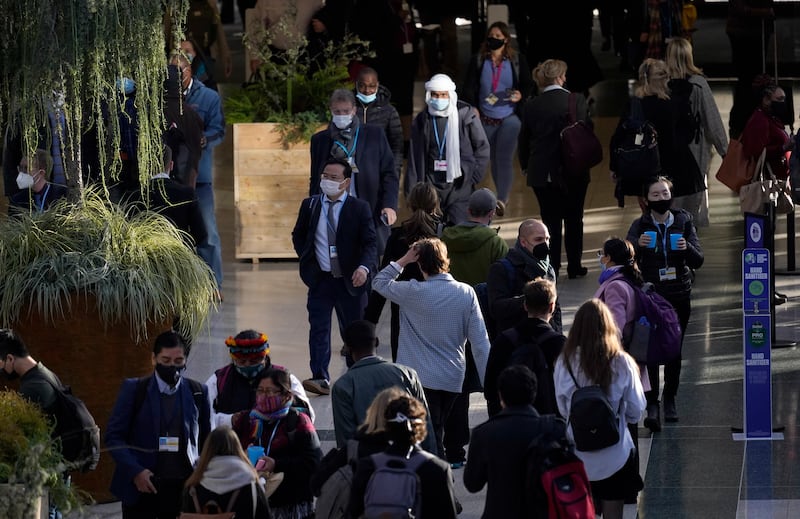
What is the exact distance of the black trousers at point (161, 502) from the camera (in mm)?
8430

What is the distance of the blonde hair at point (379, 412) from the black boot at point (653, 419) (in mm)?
4005

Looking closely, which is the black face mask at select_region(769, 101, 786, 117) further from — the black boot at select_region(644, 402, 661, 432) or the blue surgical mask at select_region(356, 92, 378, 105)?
the black boot at select_region(644, 402, 661, 432)

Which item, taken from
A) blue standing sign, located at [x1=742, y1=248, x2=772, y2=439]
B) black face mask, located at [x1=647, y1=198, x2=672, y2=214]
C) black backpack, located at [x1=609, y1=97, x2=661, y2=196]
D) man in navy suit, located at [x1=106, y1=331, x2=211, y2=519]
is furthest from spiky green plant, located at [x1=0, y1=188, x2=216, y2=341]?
black backpack, located at [x1=609, y1=97, x2=661, y2=196]

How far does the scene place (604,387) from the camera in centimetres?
847

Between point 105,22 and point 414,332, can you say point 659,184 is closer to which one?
point 414,332

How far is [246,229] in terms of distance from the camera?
15938 millimetres

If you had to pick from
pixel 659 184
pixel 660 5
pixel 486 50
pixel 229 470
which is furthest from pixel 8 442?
pixel 660 5

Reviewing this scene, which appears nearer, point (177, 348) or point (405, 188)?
point (177, 348)

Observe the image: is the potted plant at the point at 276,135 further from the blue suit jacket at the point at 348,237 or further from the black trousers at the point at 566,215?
the blue suit jacket at the point at 348,237

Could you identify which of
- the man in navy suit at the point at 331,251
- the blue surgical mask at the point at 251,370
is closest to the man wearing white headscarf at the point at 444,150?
the man in navy suit at the point at 331,251

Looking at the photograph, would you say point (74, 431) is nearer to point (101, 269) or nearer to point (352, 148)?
point (101, 269)

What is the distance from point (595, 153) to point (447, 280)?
5.26 metres

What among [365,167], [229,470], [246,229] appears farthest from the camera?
[246,229]

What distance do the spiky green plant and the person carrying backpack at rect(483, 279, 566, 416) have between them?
6.72ft
